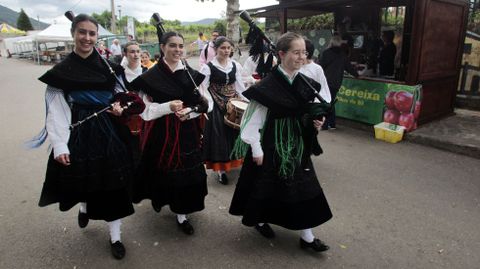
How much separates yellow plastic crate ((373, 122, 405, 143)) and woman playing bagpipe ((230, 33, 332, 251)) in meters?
3.77

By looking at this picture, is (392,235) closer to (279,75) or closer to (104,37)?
(279,75)

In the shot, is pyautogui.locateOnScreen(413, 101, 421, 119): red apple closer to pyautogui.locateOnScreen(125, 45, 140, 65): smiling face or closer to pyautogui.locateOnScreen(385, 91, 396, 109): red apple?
pyautogui.locateOnScreen(385, 91, 396, 109): red apple

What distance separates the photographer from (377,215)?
3.65 metres

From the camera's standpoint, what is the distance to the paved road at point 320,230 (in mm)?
2932

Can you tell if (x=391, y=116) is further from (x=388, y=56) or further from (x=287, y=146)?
(x=287, y=146)

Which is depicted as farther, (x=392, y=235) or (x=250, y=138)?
(x=392, y=235)

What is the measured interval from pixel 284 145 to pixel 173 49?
4.02 feet

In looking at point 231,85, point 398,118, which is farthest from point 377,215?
point 398,118

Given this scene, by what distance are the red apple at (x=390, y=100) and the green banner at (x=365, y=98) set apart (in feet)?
0.18

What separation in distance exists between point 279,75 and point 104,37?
77.4ft

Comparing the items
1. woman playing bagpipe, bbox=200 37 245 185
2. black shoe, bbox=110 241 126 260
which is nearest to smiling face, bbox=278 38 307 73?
woman playing bagpipe, bbox=200 37 245 185

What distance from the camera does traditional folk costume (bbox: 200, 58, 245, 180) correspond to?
435 cm

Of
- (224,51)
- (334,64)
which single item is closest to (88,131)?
(224,51)

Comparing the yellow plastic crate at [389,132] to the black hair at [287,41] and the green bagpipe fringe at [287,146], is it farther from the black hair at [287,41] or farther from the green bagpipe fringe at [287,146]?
the black hair at [287,41]
